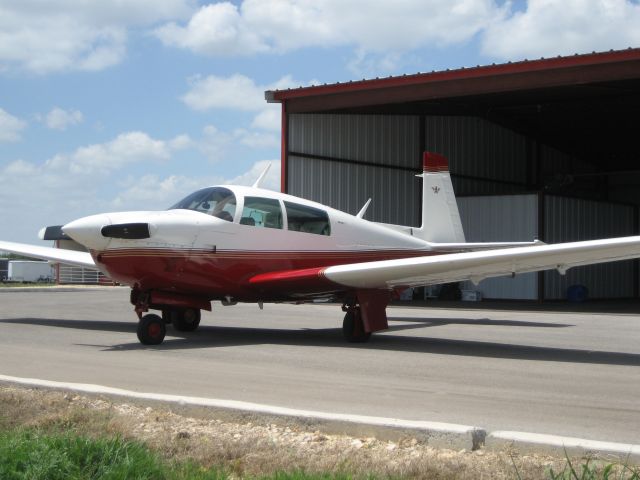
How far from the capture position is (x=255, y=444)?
4.95 metres

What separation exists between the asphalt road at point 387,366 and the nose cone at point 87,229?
4.66 ft

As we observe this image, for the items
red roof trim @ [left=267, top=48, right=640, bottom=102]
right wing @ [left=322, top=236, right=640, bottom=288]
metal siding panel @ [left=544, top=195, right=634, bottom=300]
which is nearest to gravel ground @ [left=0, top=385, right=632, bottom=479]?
right wing @ [left=322, top=236, right=640, bottom=288]

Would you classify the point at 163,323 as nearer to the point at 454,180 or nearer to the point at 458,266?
the point at 458,266

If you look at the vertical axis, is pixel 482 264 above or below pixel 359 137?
below

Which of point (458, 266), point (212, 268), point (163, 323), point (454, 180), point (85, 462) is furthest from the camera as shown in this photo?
point (454, 180)

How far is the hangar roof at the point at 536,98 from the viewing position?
2025 centimetres

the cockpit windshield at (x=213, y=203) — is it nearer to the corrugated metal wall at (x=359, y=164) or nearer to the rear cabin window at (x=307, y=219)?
the rear cabin window at (x=307, y=219)

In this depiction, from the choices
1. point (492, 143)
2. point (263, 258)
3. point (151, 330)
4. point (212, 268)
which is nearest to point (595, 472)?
point (151, 330)

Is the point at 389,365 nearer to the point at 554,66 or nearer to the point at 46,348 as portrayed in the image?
the point at 46,348

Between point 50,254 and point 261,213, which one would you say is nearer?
point 261,213

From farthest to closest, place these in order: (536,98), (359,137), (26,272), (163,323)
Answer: (26,272), (536,98), (359,137), (163,323)

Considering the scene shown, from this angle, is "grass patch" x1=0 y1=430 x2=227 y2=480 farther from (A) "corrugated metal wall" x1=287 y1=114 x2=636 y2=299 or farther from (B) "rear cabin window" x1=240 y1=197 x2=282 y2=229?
(A) "corrugated metal wall" x1=287 y1=114 x2=636 y2=299

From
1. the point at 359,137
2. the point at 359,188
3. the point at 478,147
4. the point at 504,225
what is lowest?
the point at 504,225

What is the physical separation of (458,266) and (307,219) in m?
2.94
